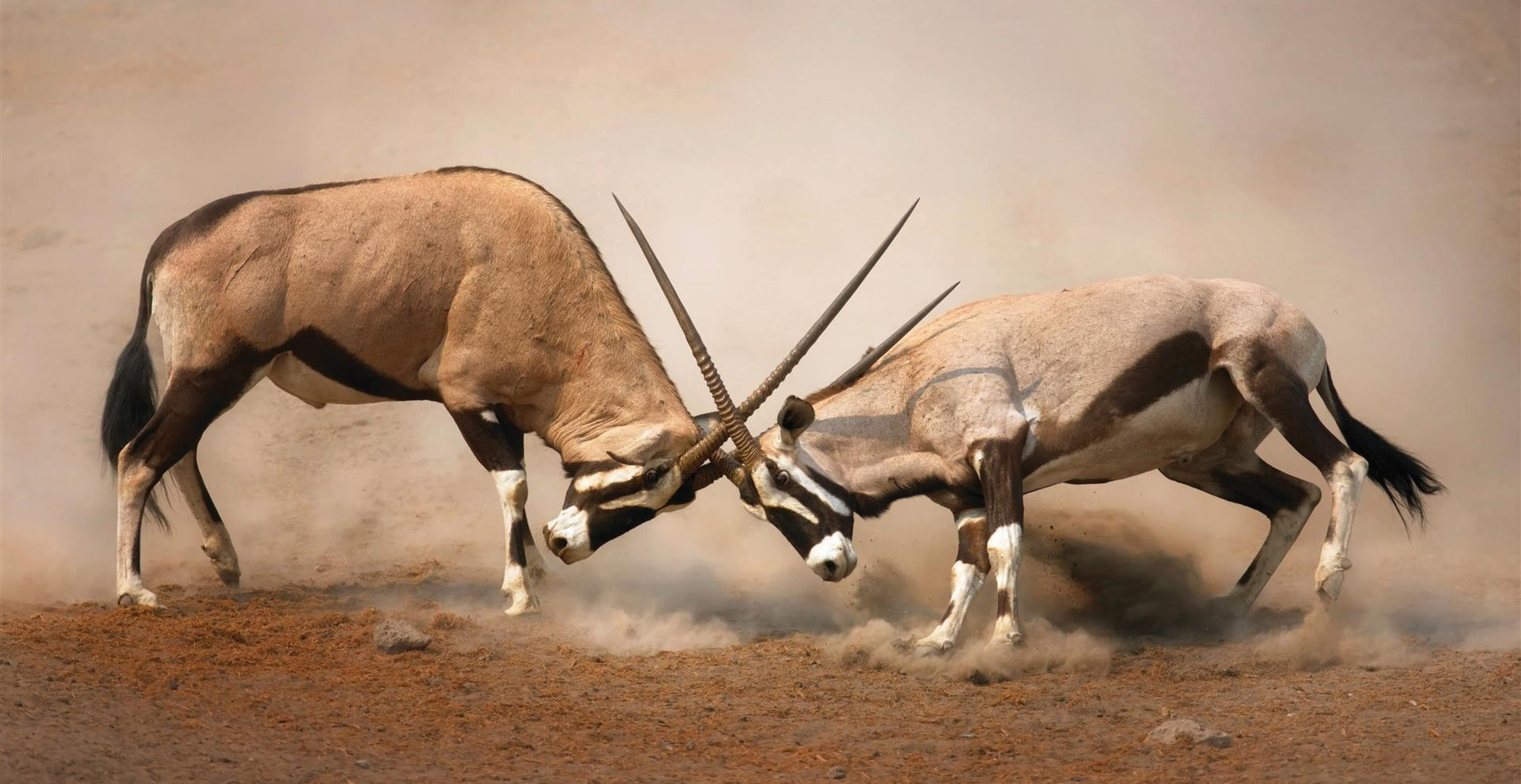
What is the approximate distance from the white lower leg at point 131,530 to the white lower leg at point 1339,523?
6.10 meters

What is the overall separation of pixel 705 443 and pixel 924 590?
1.98m

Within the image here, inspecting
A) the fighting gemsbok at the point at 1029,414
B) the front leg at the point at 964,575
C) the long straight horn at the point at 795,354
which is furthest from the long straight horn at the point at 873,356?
the front leg at the point at 964,575

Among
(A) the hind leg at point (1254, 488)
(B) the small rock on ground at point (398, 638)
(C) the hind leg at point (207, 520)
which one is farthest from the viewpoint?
(C) the hind leg at point (207, 520)

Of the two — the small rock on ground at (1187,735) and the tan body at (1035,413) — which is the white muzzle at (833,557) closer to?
the tan body at (1035,413)

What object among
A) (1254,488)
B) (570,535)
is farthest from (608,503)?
(1254,488)

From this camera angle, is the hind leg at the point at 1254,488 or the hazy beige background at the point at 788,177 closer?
the hind leg at the point at 1254,488

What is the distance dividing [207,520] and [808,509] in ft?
12.1

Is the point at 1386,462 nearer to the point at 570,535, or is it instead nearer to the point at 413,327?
the point at 570,535

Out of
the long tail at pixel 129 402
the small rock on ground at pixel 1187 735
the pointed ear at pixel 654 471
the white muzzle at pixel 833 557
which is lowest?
the long tail at pixel 129 402

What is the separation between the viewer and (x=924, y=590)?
10.1m

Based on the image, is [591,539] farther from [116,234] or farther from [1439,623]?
[116,234]

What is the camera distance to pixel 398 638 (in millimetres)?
8164

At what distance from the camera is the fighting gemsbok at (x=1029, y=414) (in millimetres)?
8680

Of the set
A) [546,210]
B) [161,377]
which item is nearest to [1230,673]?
[546,210]
